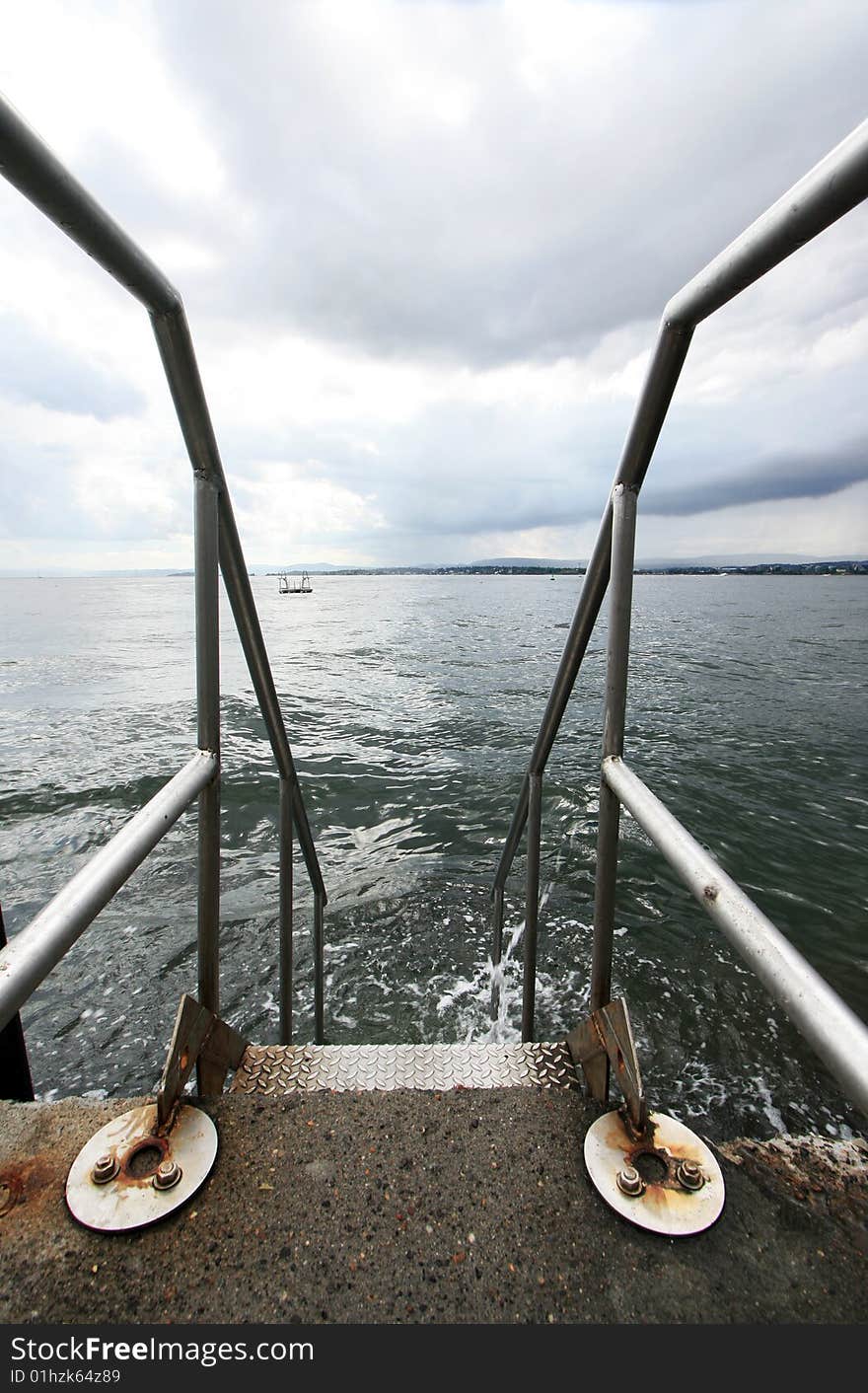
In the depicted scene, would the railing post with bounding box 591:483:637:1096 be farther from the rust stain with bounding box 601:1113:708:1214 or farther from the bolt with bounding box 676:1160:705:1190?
the bolt with bounding box 676:1160:705:1190

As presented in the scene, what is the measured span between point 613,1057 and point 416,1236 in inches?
21.1

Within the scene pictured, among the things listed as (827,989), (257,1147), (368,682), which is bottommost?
(368,682)

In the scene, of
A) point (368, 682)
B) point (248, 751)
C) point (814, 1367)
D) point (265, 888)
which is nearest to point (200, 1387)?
point (814, 1367)

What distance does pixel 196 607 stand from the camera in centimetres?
142

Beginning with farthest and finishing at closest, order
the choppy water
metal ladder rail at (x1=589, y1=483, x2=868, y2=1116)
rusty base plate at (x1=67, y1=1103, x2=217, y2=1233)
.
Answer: the choppy water → rusty base plate at (x1=67, y1=1103, x2=217, y2=1233) → metal ladder rail at (x1=589, y1=483, x2=868, y2=1116)

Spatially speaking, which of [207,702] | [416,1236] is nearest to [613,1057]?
[416,1236]

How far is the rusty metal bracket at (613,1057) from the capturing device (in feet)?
4.46

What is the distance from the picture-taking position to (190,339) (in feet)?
3.75

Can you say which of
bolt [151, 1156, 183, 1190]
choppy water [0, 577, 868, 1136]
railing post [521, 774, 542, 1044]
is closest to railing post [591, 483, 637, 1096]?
railing post [521, 774, 542, 1044]

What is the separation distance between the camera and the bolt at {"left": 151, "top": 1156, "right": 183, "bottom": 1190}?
1.25 meters

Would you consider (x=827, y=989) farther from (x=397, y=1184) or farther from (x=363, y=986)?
(x=363, y=986)

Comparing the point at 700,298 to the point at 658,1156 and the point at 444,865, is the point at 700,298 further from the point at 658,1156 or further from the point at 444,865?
the point at 444,865

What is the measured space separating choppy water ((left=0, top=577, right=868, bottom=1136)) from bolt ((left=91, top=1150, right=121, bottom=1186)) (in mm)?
2537

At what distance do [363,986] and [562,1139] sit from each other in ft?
10.0
